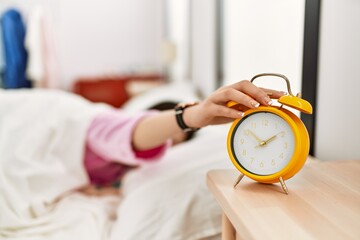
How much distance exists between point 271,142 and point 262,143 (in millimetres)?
14

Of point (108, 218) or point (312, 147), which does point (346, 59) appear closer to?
point (312, 147)

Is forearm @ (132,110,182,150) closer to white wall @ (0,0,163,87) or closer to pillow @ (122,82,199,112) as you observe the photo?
pillow @ (122,82,199,112)

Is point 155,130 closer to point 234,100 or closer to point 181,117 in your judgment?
point 181,117

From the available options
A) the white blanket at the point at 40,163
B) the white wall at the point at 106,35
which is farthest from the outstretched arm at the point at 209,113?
the white wall at the point at 106,35

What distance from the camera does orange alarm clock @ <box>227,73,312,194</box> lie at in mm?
561

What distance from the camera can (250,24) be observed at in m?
1.33

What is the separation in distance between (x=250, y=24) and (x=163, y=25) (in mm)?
2560

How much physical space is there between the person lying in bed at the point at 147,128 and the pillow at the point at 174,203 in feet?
0.31

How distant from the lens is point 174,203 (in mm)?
889

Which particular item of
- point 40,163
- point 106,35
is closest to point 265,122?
point 40,163

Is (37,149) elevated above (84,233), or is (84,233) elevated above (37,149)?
(37,149)

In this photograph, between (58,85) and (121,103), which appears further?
(58,85)

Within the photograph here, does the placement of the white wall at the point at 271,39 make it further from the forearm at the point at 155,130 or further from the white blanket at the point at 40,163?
the white blanket at the point at 40,163

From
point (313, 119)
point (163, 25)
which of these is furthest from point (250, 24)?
point (163, 25)
